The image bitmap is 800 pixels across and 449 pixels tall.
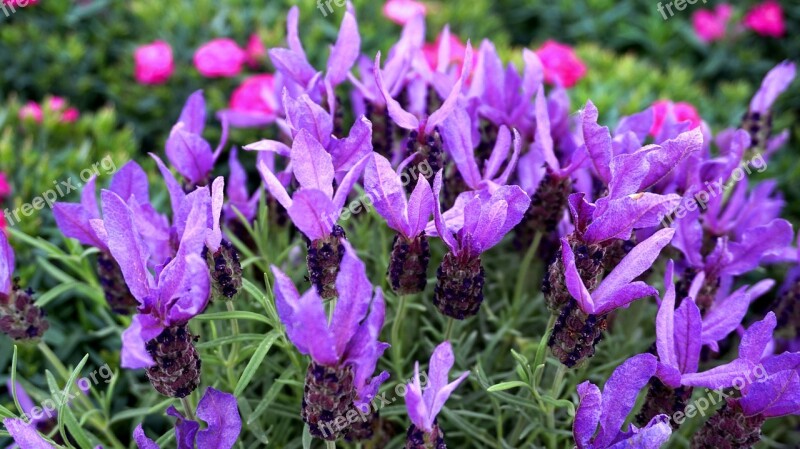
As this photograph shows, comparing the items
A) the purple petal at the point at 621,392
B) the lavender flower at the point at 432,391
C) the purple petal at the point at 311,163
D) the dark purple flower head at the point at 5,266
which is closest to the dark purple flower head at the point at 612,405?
the purple petal at the point at 621,392

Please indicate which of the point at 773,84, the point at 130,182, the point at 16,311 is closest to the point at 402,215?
the point at 130,182

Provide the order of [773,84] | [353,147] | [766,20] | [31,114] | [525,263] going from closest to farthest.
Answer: [353,147] → [525,263] → [773,84] → [31,114] → [766,20]

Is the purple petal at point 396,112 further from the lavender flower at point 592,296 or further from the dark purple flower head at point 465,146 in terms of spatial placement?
the lavender flower at point 592,296

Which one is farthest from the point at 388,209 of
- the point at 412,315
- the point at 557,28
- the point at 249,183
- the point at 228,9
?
the point at 557,28

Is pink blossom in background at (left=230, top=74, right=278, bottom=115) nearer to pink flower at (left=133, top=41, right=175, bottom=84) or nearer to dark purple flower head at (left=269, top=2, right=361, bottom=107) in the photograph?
pink flower at (left=133, top=41, right=175, bottom=84)

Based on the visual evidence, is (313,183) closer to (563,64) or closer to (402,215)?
(402,215)

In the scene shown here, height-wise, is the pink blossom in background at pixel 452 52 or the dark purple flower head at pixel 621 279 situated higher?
the dark purple flower head at pixel 621 279
